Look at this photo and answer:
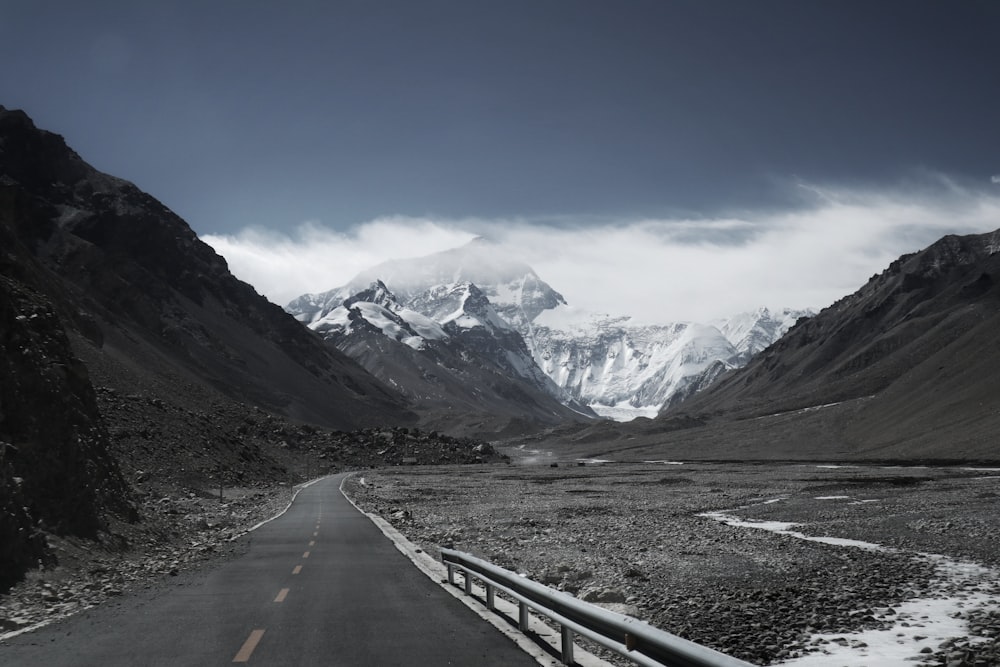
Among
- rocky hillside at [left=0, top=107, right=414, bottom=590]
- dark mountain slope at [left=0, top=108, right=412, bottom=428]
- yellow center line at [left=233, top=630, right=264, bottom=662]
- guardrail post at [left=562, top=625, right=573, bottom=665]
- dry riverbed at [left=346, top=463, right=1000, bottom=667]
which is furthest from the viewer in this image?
dark mountain slope at [left=0, top=108, right=412, bottom=428]

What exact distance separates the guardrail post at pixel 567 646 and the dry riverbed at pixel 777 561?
3.99 metres

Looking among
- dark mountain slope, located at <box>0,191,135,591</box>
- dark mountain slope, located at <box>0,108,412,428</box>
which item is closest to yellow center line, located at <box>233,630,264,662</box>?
dark mountain slope, located at <box>0,191,135,591</box>

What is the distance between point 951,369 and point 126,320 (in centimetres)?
14773

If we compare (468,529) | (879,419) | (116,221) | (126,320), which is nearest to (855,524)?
(468,529)

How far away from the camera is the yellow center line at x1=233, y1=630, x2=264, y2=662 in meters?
10.5

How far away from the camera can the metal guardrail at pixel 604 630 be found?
740cm

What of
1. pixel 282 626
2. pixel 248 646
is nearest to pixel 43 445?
pixel 282 626

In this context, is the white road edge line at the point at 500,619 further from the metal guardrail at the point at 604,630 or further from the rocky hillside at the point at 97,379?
the rocky hillside at the point at 97,379

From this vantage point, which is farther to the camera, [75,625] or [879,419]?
[879,419]

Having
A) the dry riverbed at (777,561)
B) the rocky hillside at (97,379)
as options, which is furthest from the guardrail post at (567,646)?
the rocky hillside at (97,379)

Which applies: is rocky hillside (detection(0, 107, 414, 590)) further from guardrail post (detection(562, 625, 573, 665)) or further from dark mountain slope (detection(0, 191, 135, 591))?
guardrail post (detection(562, 625, 573, 665))

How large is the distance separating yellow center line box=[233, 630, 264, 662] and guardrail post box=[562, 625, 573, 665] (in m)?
4.03

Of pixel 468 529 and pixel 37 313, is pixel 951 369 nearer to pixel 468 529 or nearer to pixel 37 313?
pixel 468 529

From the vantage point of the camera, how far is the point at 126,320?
150m
